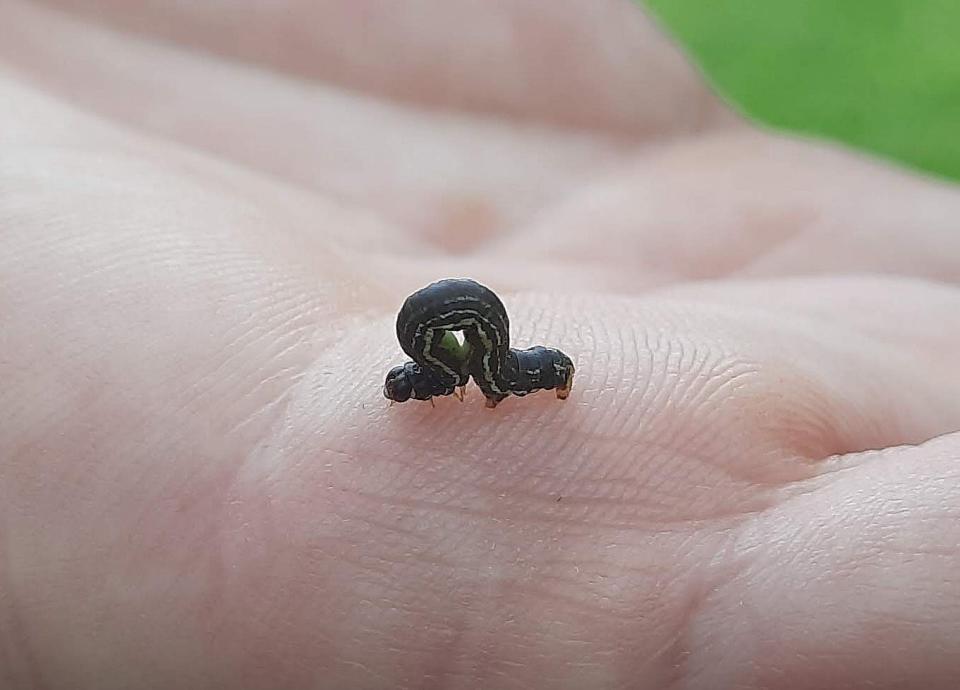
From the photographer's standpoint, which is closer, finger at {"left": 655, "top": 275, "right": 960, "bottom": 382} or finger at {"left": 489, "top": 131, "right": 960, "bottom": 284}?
finger at {"left": 655, "top": 275, "right": 960, "bottom": 382}

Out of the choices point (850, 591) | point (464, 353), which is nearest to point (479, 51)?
point (464, 353)

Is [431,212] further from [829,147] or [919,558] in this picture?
[919,558]

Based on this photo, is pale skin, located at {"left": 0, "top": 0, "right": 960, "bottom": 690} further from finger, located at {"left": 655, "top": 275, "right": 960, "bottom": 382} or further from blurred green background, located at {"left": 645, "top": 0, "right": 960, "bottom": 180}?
blurred green background, located at {"left": 645, "top": 0, "right": 960, "bottom": 180}

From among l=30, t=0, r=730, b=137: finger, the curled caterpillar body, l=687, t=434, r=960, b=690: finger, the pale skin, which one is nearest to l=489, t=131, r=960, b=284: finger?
l=30, t=0, r=730, b=137: finger

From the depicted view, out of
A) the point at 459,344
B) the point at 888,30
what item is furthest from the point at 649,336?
the point at 888,30

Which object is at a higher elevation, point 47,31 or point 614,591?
point 47,31

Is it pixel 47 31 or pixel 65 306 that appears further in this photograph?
pixel 47 31
